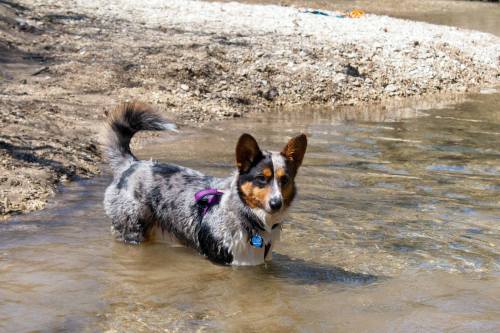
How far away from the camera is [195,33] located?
50.1ft

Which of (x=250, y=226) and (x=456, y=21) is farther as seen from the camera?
(x=456, y=21)

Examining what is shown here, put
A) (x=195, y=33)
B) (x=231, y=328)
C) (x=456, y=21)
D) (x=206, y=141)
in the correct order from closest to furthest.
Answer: (x=231, y=328) < (x=206, y=141) < (x=195, y=33) < (x=456, y=21)

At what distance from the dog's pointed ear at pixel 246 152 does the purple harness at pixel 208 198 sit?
0.47 meters

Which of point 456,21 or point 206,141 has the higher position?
point 456,21

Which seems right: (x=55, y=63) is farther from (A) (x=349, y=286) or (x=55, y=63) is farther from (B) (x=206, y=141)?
(A) (x=349, y=286)

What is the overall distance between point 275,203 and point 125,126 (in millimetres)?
1999

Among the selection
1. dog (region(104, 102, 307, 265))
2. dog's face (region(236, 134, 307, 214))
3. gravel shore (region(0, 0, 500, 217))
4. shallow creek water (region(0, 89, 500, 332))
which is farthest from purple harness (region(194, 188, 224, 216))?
gravel shore (region(0, 0, 500, 217))

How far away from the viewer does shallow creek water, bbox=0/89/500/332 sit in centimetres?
509

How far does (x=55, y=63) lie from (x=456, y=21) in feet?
57.2

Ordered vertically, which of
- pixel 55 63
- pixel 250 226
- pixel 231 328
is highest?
pixel 55 63

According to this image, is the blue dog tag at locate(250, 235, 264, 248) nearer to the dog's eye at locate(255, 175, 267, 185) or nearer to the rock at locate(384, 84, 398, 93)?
the dog's eye at locate(255, 175, 267, 185)

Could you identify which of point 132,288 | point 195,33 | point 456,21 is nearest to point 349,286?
point 132,288

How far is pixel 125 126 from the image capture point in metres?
6.84

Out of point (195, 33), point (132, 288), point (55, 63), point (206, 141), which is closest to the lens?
point (132, 288)
